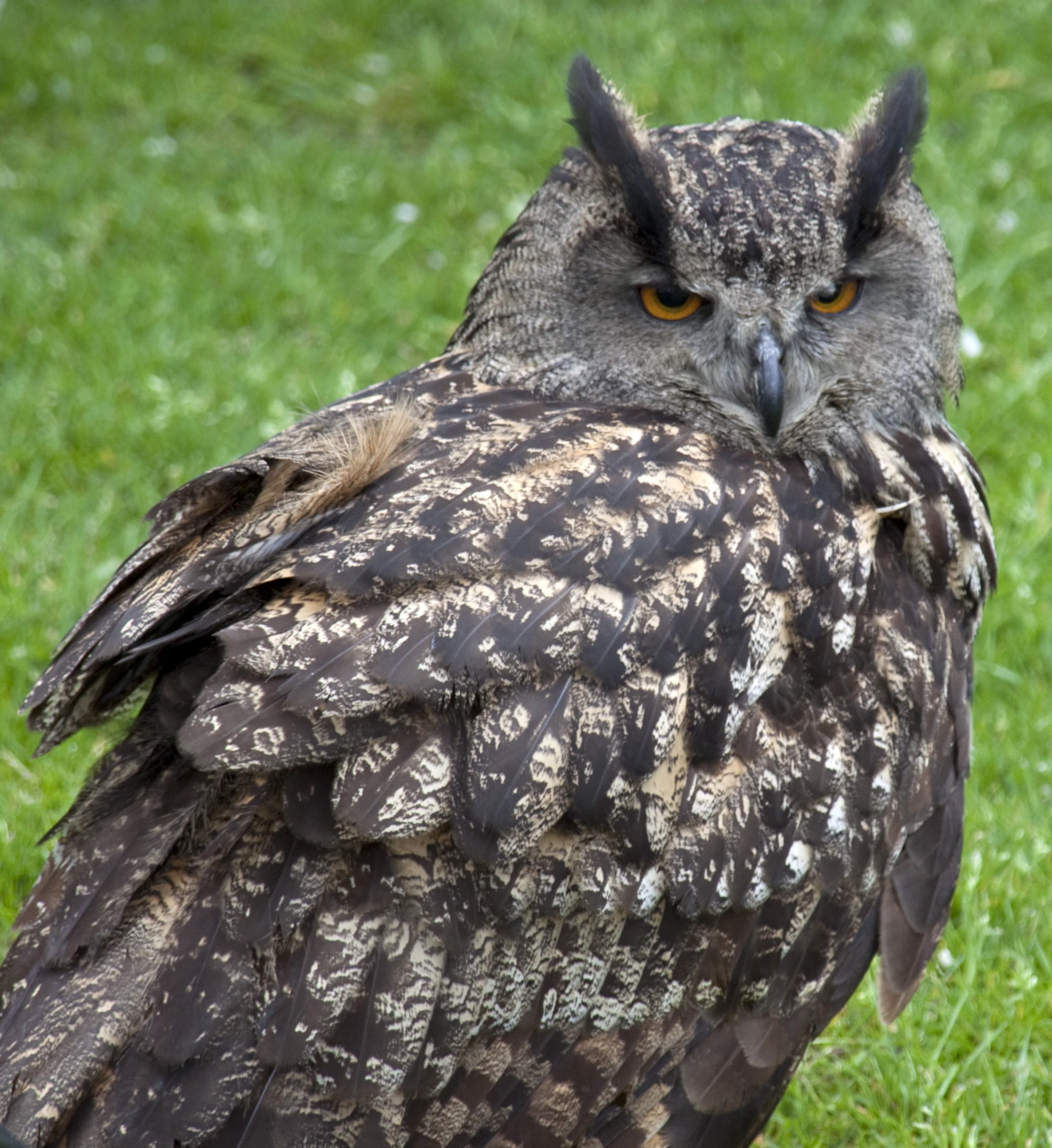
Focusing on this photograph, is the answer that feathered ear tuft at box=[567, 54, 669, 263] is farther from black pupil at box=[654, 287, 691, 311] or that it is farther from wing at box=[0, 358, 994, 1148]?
wing at box=[0, 358, 994, 1148]

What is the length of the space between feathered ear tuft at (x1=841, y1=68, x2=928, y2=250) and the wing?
539mm

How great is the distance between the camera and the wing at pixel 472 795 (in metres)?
2.68

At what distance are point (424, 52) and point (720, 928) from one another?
19.1 feet

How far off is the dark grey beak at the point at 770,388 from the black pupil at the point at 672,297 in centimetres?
21

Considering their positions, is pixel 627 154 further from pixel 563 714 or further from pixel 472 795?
pixel 472 795

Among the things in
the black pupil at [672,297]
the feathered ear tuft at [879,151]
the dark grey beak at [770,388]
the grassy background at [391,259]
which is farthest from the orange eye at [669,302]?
the grassy background at [391,259]

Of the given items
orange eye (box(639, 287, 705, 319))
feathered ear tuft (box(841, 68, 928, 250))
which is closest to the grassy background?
orange eye (box(639, 287, 705, 319))

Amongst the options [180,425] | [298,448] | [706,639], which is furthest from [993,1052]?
[180,425]

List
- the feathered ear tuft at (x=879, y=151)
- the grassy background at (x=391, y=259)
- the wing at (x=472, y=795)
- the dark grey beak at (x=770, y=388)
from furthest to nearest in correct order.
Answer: the grassy background at (x=391, y=259) < the feathered ear tuft at (x=879, y=151) < the dark grey beak at (x=770, y=388) < the wing at (x=472, y=795)

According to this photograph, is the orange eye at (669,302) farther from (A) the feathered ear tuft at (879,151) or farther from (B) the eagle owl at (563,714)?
(A) the feathered ear tuft at (879,151)

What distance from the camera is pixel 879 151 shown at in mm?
3299

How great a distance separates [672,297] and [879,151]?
0.52 m

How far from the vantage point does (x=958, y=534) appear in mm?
3330

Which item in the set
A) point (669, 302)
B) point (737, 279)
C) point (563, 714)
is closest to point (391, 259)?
point (669, 302)
